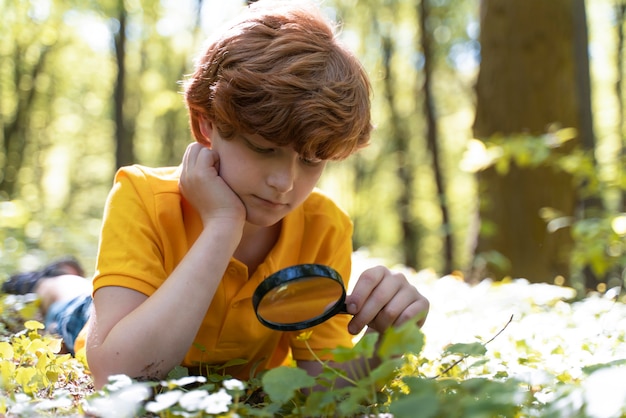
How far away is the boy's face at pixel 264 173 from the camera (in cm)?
218

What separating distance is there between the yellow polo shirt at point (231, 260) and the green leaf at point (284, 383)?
0.58 metres

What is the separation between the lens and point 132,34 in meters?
19.5

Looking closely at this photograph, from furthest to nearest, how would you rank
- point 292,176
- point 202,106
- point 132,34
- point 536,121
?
point 132,34 → point 536,121 → point 202,106 → point 292,176

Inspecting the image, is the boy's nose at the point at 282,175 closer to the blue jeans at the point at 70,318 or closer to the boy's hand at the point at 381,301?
the boy's hand at the point at 381,301

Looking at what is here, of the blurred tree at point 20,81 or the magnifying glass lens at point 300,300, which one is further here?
the blurred tree at point 20,81

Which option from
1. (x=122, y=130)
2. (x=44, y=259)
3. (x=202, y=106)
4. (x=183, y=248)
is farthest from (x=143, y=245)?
(x=122, y=130)

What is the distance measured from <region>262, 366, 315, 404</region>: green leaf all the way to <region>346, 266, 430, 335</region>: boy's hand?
600 millimetres

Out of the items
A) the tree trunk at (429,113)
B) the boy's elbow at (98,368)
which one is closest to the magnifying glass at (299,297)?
the boy's elbow at (98,368)

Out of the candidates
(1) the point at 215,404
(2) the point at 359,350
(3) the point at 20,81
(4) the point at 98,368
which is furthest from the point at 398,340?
(3) the point at 20,81

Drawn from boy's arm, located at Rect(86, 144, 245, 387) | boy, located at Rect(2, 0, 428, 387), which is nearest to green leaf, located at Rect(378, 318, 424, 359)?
boy, located at Rect(2, 0, 428, 387)

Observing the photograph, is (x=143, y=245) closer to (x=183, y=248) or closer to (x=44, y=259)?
(x=183, y=248)

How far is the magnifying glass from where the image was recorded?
2.09 meters

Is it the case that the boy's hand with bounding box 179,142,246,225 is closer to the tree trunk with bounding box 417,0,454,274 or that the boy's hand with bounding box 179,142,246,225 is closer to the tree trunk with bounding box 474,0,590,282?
the tree trunk with bounding box 474,0,590,282

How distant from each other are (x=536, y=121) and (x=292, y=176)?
179 inches
